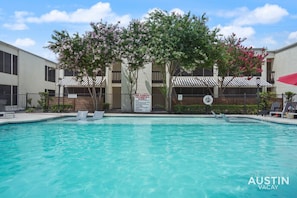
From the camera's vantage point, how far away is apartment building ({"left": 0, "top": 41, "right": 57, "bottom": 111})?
28125 mm

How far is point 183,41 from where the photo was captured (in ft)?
83.2

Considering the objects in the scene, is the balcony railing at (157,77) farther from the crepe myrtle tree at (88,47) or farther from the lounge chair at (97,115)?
the lounge chair at (97,115)

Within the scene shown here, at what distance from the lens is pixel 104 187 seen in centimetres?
657

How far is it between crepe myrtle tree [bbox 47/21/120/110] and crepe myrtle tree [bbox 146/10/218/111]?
3.91 m

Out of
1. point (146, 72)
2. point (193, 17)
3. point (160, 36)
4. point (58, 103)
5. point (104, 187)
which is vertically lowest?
point (104, 187)

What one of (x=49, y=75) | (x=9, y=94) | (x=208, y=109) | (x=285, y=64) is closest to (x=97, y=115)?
(x=208, y=109)

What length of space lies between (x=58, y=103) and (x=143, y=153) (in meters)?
20.5

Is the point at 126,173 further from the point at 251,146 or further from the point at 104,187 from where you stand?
the point at 251,146

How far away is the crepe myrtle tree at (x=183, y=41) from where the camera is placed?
81.4 ft

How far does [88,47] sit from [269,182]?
72.6 ft

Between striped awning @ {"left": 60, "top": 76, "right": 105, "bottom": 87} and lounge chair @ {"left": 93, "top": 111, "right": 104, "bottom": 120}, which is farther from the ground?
striped awning @ {"left": 60, "top": 76, "right": 105, "bottom": 87}

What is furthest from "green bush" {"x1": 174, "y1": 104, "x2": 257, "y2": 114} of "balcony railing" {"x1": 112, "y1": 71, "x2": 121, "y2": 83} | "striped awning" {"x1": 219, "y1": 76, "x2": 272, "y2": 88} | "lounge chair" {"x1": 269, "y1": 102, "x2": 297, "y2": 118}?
"balcony railing" {"x1": 112, "y1": 71, "x2": 121, "y2": 83}

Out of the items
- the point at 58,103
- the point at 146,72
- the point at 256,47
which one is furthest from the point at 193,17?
the point at 58,103

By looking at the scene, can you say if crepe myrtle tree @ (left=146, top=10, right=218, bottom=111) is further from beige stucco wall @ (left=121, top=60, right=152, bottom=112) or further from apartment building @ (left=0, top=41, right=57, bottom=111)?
apartment building @ (left=0, top=41, right=57, bottom=111)
